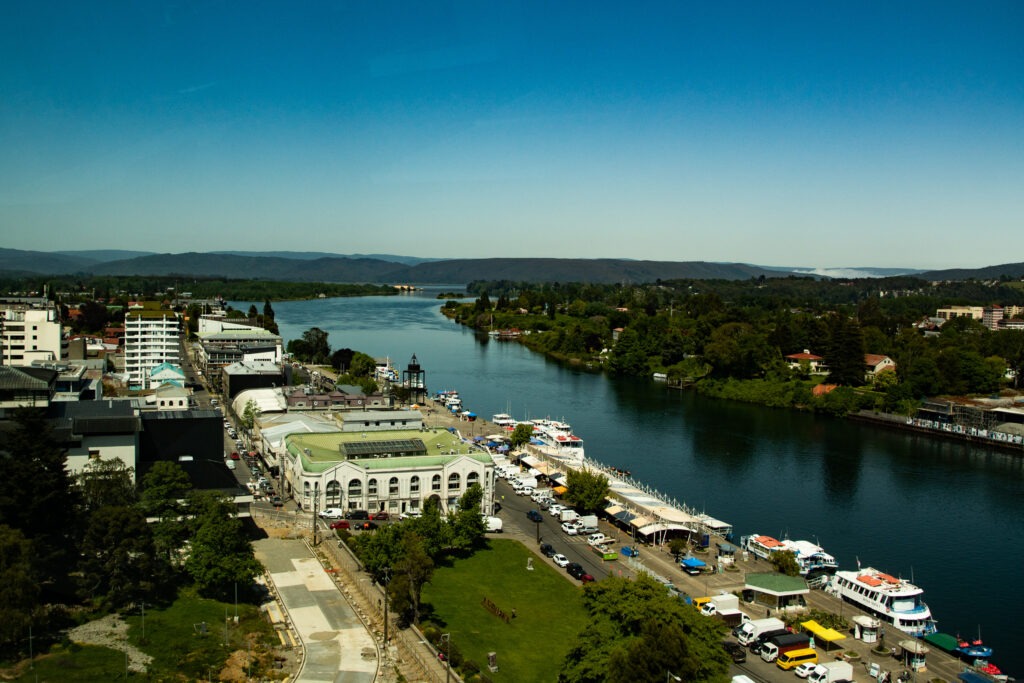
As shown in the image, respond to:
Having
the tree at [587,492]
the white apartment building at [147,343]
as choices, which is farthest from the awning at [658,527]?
the white apartment building at [147,343]

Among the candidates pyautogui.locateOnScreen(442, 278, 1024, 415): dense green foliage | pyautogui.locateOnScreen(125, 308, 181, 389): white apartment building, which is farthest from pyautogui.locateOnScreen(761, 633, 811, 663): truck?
pyautogui.locateOnScreen(125, 308, 181, 389): white apartment building

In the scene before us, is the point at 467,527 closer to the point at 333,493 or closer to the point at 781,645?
the point at 333,493

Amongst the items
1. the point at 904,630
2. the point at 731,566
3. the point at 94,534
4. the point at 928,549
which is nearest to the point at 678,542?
the point at 731,566

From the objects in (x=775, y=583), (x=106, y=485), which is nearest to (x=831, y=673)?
(x=775, y=583)

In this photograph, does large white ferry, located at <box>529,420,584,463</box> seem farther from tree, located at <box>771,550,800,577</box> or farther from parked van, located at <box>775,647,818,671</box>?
parked van, located at <box>775,647,818,671</box>

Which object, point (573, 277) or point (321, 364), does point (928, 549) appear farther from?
point (573, 277)

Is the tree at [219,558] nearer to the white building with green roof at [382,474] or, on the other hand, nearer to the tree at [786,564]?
the white building with green roof at [382,474]
